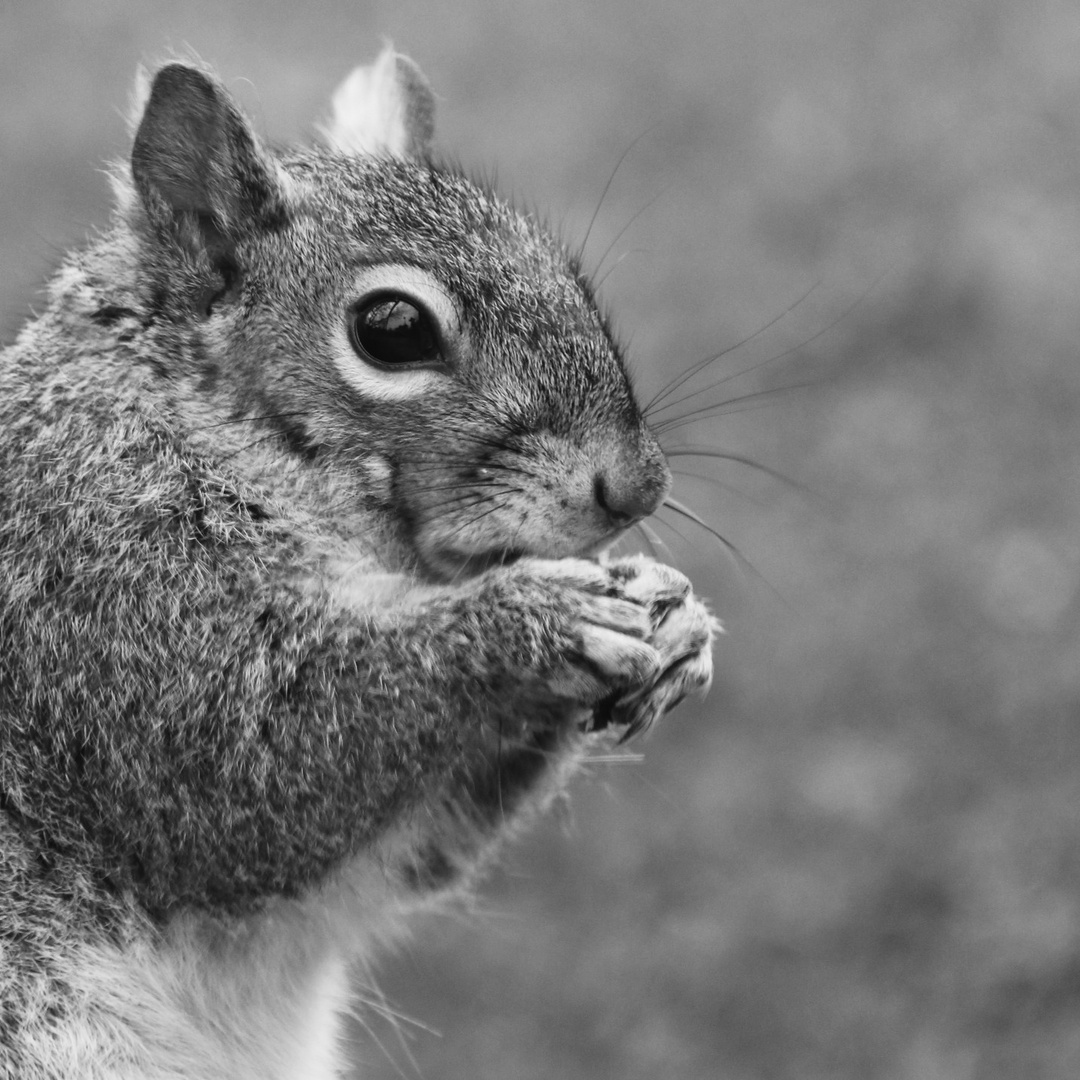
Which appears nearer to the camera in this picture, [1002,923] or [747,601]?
[1002,923]

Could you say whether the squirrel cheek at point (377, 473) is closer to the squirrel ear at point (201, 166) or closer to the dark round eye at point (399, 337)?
the dark round eye at point (399, 337)

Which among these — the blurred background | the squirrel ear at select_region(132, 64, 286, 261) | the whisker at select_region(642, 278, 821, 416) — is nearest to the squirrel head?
the squirrel ear at select_region(132, 64, 286, 261)

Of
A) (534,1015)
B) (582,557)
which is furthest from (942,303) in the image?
(582,557)

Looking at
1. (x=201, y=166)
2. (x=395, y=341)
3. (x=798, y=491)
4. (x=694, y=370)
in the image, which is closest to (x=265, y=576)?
(x=395, y=341)

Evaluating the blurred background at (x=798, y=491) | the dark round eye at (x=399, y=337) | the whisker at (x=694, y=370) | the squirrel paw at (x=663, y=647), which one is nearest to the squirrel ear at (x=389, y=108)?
the blurred background at (x=798, y=491)

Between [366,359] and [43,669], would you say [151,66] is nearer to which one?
[366,359]
